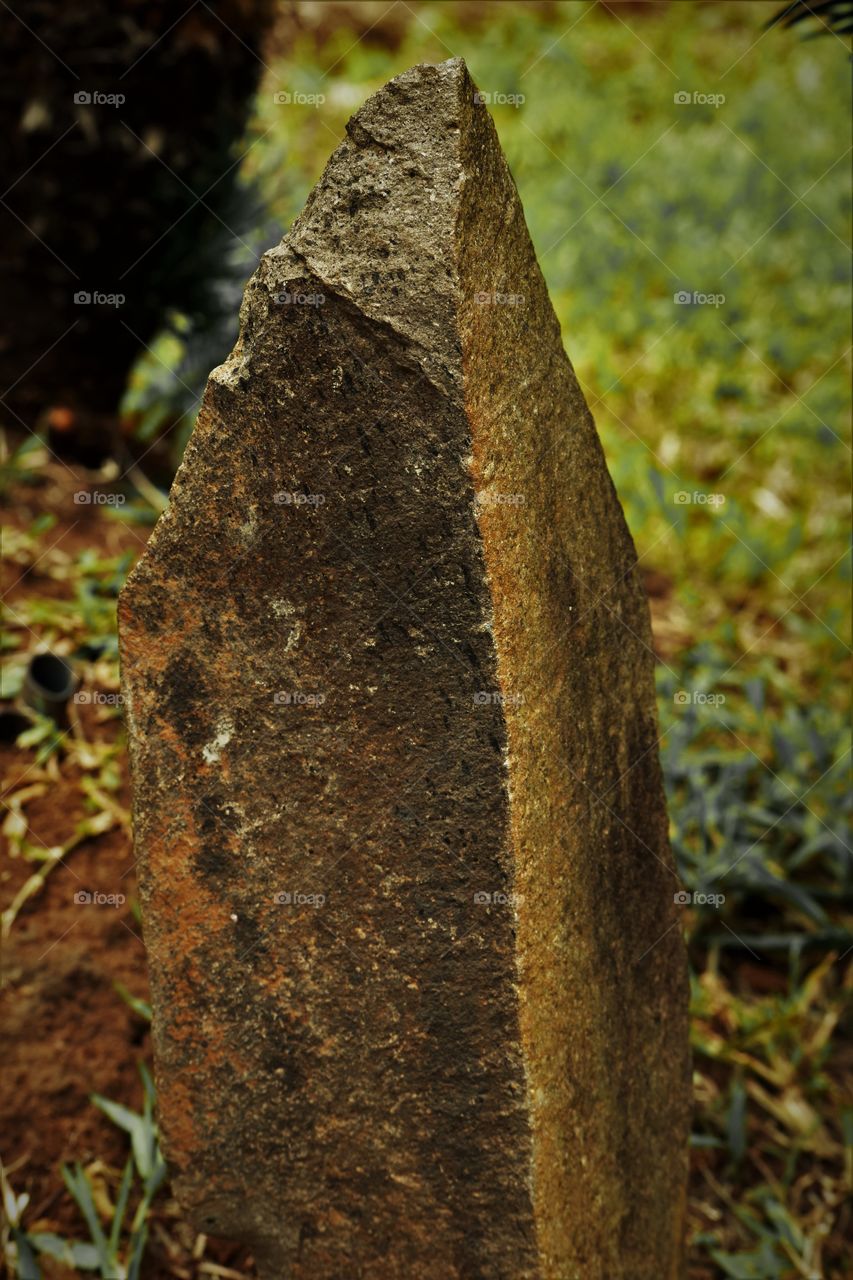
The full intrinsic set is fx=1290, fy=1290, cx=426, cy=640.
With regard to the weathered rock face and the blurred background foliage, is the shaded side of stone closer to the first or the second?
the weathered rock face

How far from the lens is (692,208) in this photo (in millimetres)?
4805

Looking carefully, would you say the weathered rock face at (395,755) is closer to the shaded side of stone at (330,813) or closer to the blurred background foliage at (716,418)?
the shaded side of stone at (330,813)

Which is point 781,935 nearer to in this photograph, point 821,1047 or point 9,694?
point 821,1047

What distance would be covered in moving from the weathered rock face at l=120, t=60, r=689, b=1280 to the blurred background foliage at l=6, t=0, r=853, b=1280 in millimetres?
796

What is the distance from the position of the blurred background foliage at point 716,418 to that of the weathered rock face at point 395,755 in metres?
0.80

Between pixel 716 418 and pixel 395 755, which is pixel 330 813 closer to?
pixel 395 755

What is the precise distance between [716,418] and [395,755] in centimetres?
294

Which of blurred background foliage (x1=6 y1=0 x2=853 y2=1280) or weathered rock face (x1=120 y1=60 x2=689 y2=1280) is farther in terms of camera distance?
blurred background foliage (x1=6 y1=0 x2=853 y2=1280)

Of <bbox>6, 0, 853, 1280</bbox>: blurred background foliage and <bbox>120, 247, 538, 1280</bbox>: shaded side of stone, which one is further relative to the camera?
<bbox>6, 0, 853, 1280</bbox>: blurred background foliage

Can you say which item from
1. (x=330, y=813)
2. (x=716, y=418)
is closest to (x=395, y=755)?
(x=330, y=813)

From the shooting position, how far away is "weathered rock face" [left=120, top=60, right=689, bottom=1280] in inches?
53.7

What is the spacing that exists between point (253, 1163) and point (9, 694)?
112cm

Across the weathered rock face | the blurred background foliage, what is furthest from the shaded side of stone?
the blurred background foliage

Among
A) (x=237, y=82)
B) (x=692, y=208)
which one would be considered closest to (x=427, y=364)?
(x=237, y=82)
